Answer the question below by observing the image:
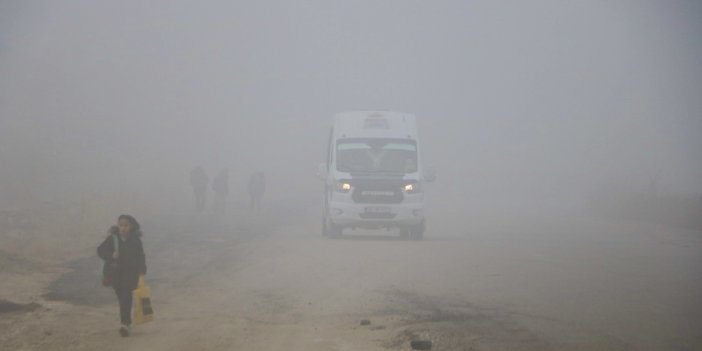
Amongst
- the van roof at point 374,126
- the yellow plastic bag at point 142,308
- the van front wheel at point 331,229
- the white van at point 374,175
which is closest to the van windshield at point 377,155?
the white van at point 374,175

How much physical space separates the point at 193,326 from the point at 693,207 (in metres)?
26.3

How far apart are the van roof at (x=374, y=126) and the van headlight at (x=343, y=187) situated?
1456 millimetres

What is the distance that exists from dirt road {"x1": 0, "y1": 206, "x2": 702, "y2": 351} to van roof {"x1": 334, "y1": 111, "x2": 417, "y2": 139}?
279 cm

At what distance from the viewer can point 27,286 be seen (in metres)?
13.5

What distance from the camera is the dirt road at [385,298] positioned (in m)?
9.50

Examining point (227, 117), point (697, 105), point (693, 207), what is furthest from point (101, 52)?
point (693, 207)

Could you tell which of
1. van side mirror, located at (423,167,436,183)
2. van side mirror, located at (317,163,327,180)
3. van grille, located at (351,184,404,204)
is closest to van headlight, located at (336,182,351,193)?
van grille, located at (351,184,404,204)

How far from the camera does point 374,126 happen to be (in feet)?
74.8

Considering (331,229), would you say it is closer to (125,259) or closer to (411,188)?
(411,188)

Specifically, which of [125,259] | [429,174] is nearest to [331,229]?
[429,174]

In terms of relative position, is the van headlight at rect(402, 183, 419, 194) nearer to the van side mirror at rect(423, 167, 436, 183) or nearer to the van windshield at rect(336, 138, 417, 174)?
the van side mirror at rect(423, 167, 436, 183)

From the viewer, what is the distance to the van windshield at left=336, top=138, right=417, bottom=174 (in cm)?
2220

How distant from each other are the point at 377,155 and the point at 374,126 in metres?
0.88

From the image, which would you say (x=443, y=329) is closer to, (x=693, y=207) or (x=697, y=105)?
(x=693, y=207)
